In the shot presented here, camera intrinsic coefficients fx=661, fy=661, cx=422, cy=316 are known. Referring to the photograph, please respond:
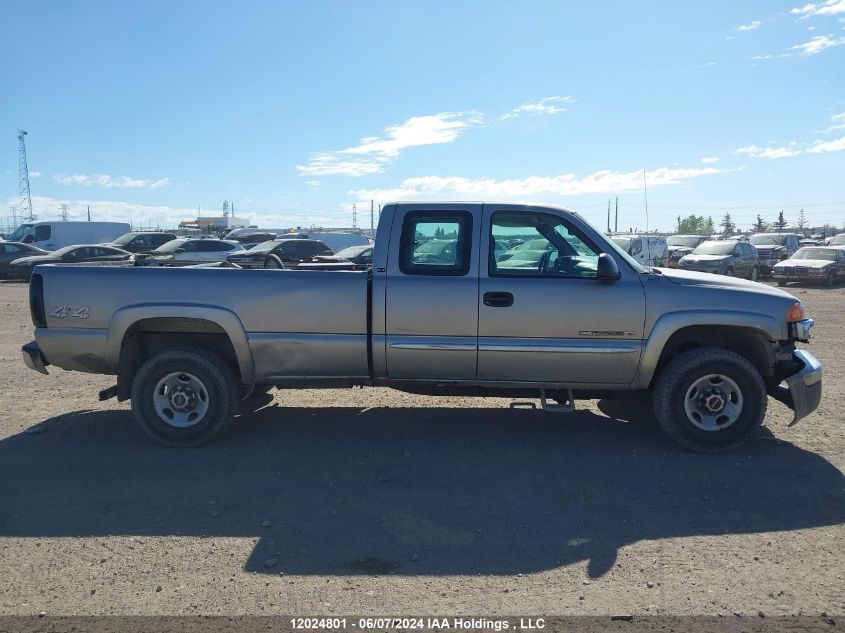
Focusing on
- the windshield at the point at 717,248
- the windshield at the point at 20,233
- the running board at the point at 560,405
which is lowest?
the running board at the point at 560,405

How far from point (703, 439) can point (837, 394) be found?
9.59ft

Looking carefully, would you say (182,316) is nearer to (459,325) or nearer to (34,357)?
(34,357)

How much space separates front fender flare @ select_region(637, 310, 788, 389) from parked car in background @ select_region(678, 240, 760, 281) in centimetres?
1832

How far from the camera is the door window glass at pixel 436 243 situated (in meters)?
5.39

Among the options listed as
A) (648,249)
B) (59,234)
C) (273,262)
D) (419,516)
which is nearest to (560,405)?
(419,516)

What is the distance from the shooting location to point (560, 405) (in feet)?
18.2

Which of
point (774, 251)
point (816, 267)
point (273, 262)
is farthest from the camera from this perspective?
point (774, 251)

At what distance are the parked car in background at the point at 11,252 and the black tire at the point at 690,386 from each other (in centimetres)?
2579

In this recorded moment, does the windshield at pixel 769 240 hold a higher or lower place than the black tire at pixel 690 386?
higher

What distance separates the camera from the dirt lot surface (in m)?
3.34

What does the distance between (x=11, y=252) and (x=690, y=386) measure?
26652 mm

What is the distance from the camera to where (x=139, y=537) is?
3.95m

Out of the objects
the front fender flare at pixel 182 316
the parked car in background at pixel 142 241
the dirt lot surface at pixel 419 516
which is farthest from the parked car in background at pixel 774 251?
the front fender flare at pixel 182 316

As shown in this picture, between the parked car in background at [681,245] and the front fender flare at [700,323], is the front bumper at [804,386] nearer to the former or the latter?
the front fender flare at [700,323]
